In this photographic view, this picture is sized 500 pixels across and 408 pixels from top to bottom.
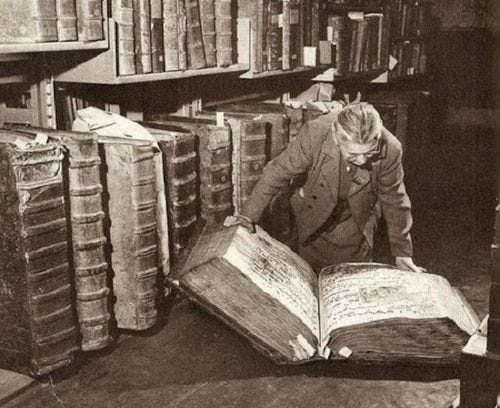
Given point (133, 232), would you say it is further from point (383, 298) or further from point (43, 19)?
point (383, 298)

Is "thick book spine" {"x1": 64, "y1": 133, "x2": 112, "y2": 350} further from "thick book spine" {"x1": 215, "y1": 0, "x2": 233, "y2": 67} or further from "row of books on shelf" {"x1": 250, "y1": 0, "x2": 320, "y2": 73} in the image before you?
"row of books on shelf" {"x1": 250, "y1": 0, "x2": 320, "y2": 73}

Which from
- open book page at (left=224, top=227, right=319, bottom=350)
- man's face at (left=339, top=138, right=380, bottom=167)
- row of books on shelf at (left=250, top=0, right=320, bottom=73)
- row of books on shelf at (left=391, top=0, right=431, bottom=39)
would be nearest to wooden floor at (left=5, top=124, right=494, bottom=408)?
open book page at (left=224, top=227, right=319, bottom=350)

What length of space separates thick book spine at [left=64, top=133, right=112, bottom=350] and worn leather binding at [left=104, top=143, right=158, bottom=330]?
0.11 meters

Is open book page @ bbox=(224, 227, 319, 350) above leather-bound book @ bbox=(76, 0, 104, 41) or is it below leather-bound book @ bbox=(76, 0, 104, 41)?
below

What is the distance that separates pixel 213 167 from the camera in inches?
120

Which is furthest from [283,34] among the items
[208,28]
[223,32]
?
[208,28]

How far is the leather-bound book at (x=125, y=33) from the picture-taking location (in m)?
2.75

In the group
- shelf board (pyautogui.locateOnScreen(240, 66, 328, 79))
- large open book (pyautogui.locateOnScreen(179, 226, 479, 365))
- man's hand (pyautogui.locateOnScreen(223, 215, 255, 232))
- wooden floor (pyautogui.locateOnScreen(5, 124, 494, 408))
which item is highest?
shelf board (pyautogui.locateOnScreen(240, 66, 328, 79))

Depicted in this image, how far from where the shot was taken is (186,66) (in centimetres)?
319

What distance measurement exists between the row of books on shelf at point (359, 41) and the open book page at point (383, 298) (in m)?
2.26

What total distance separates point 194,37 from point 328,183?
0.92 meters

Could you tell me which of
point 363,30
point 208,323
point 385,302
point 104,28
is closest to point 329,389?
point 385,302

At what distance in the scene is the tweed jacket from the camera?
309 centimetres

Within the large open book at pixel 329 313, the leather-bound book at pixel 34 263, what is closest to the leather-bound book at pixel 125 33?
the leather-bound book at pixel 34 263
